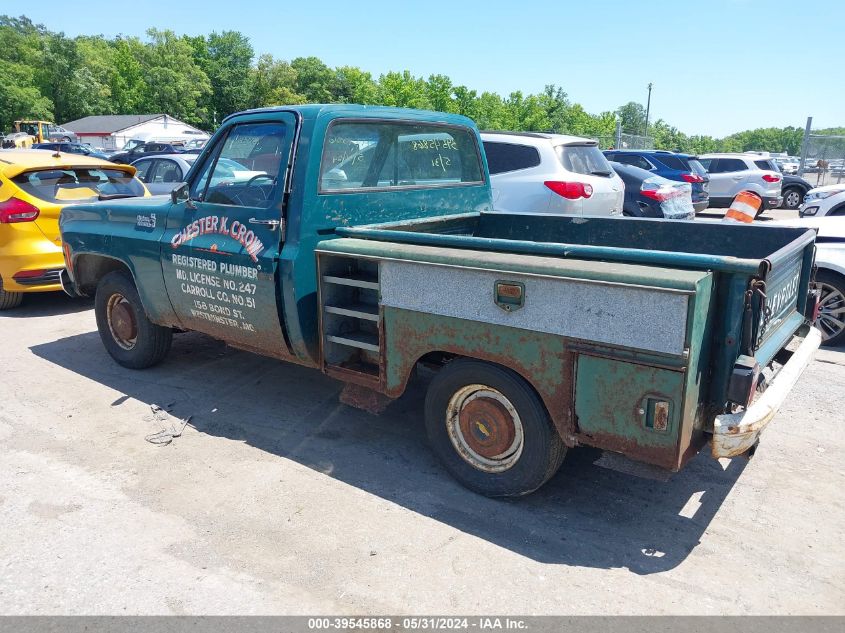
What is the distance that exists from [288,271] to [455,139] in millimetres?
1980

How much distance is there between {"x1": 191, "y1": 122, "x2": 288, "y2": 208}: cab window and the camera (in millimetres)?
4316

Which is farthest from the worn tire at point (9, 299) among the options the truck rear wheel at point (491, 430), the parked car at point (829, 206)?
the parked car at point (829, 206)

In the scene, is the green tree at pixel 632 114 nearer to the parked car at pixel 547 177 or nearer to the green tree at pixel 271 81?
the green tree at pixel 271 81

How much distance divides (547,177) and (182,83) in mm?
84083

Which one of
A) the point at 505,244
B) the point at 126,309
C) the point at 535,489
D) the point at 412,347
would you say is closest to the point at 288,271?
the point at 412,347

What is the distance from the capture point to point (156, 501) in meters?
3.78

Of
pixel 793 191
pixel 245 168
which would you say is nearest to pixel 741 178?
pixel 793 191

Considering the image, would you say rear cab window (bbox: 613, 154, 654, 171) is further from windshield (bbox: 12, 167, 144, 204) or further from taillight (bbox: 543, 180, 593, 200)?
windshield (bbox: 12, 167, 144, 204)

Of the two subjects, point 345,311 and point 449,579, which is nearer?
point 449,579

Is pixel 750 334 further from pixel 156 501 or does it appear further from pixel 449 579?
pixel 156 501

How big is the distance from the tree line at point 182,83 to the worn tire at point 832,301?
155 feet

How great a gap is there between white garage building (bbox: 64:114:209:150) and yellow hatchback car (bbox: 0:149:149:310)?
5476cm

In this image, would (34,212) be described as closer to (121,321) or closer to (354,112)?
(121,321)

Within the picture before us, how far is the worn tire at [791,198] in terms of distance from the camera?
63.3ft
